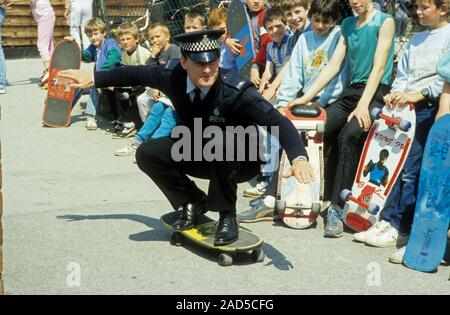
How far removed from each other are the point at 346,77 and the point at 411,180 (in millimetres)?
1230

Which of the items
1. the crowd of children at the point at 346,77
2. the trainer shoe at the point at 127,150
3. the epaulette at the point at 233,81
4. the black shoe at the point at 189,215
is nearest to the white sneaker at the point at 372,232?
the crowd of children at the point at 346,77

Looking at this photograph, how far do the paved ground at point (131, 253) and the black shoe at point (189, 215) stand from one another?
0.55ft

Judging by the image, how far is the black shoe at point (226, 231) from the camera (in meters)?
5.06

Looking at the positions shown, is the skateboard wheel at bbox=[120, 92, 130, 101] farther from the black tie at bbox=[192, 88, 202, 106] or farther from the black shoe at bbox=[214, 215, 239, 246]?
the black shoe at bbox=[214, 215, 239, 246]

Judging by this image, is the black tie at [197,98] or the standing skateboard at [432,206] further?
the black tie at [197,98]

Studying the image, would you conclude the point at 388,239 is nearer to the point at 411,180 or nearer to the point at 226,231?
the point at 411,180

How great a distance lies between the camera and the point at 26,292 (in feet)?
14.7

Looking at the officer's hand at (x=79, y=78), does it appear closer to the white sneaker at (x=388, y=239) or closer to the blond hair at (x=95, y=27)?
the white sneaker at (x=388, y=239)

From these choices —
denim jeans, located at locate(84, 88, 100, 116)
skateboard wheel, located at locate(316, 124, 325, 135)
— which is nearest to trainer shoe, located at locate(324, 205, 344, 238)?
skateboard wheel, located at locate(316, 124, 325, 135)

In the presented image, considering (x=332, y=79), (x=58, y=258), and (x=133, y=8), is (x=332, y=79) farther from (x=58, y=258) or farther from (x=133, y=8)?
(x=133, y=8)

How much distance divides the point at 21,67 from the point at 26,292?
472 inches

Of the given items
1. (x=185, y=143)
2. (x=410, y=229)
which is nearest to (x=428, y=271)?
(x=410, y=229)

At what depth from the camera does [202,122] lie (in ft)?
16.9

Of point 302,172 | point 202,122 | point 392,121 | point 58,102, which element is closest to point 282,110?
point 392,121
